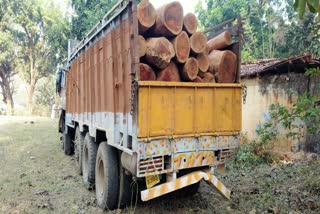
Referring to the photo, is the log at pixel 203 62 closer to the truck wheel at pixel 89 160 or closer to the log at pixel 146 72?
the log at pixel 146 72

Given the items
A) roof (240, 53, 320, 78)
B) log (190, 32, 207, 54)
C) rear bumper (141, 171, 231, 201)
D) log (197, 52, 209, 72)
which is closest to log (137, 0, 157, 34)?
log (190, 32, 207, 54)

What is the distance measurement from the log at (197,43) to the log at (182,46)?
0.11 meters

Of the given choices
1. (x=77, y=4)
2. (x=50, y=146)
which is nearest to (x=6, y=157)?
(x=50, y=146)

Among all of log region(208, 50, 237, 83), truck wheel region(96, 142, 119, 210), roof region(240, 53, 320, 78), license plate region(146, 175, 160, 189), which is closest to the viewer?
license plate region(146, 175, 160, 189)

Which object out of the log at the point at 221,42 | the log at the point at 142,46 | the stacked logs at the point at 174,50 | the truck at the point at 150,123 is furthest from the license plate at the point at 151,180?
the log at the point at 221,42

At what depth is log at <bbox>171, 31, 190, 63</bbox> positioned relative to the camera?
404cm

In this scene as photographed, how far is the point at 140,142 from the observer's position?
3617 millimetres

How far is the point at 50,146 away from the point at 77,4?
10810mm

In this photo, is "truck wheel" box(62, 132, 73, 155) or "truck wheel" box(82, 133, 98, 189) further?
"truck wheel" box(62, 132, 73, 155)

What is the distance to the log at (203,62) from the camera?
14.3 ft

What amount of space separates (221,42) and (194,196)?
2.56 metres

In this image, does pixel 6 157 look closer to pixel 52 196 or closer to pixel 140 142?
Answer: pixel 52 196

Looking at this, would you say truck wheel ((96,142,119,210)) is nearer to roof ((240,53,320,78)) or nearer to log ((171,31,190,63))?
log ((171,31,190,63))

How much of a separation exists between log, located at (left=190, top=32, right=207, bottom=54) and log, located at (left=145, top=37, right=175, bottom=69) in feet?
1.32
